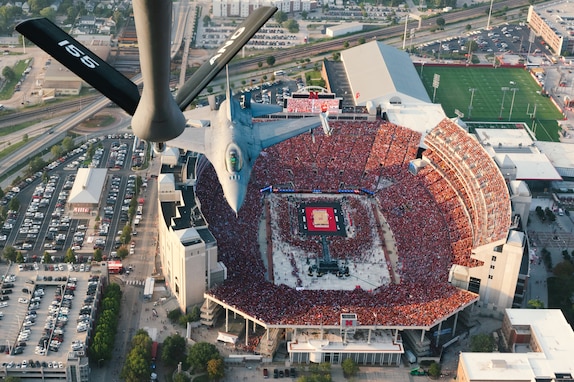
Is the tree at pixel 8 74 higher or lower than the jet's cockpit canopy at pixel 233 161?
lower

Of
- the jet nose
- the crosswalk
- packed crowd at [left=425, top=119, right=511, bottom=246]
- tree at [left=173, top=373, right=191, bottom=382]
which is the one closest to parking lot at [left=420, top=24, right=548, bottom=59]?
packed crowd at [left=425, top=119, right=511, bottom=246]

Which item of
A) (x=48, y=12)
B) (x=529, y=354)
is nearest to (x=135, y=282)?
(x=529, y=354)

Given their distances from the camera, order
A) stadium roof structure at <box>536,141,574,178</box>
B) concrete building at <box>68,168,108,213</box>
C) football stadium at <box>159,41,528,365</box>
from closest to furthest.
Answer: football stadium at <box>159,41,528,365</box>, concrete building at <box>68,168,108,213</box>, stadium roof structure at <box>536,141,574,178</box>

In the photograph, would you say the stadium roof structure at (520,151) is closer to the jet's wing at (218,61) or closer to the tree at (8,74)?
the jet's wing at (218,61)

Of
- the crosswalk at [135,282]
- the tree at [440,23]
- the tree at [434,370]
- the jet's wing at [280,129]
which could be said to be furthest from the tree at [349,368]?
the tree at [440,23]

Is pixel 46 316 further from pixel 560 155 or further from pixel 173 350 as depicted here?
pixel 560 155

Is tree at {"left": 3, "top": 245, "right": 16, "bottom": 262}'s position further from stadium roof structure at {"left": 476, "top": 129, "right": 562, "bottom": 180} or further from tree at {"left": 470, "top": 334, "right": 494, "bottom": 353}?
stadium roof structure at {"left": 476, "top": 129, "right": 562, "bottom": 180}

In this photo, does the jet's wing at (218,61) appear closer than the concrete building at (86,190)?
Yes
